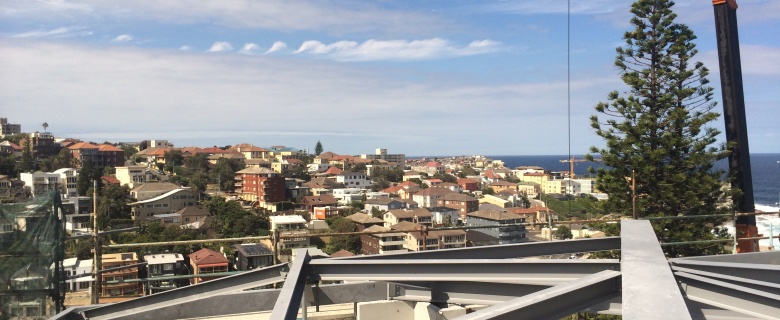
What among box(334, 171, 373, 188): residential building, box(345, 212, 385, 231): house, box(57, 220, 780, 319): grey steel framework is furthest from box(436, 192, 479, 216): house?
box(57, 220, 780, 319): grey steel framework

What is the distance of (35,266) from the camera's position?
4660 mm

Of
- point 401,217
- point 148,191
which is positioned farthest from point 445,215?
point 148,191

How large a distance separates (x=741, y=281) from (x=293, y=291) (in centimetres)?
198

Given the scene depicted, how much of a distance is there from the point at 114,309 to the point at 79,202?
45.4 meters

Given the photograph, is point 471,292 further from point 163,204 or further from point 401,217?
point 163,204

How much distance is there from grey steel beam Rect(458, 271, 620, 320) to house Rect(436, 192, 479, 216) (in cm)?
5402

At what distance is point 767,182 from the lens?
82375 mm

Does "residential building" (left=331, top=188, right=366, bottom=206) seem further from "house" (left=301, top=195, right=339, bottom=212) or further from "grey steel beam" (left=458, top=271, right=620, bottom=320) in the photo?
"grey steel beam" (left=458, top=271, right=620, bottom=320)

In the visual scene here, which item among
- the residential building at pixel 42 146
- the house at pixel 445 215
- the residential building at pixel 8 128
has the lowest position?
the house at pixel 445 215

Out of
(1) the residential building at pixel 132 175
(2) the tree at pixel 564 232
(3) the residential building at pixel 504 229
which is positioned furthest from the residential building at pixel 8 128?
(2) the tree at pixel 564 232

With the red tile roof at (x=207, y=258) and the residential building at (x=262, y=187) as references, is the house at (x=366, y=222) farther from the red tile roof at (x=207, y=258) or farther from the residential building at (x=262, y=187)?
the red tile roof at (x=207, y=258)

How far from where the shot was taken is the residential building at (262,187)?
60938 millimetres

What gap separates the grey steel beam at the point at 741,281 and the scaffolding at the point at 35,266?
4540mm

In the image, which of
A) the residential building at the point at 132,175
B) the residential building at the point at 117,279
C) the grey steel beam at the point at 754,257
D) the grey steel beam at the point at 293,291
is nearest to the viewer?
the grey steel beam at the point at 293,291
